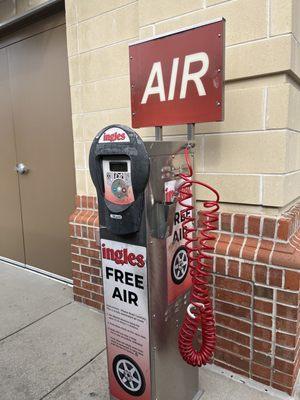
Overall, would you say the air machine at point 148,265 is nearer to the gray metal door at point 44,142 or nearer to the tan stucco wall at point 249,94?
the tan stucco wall at point 249,94

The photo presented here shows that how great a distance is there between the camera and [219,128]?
1.86m

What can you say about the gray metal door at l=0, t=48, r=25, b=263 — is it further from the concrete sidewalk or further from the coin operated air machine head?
the coin operated air machine head

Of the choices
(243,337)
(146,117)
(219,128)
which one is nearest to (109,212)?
(146,117)

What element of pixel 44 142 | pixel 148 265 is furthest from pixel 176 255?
pixel 44 142

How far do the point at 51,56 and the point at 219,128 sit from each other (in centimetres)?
186

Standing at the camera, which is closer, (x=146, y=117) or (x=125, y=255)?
(x=125, y=255)

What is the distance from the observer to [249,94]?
1.73m

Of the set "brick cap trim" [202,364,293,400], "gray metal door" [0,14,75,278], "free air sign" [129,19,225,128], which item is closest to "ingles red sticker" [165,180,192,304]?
"free air sign" [129,19,225,128]

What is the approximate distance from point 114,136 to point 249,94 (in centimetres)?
83

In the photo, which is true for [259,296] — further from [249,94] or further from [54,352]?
[54,352]

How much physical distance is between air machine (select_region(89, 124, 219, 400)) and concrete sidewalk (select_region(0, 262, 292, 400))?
0.30 meters

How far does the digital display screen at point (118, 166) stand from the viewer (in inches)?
53.9

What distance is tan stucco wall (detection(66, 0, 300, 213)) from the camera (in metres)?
1.62

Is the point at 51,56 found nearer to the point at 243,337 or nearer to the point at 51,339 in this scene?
the point at 51,339
